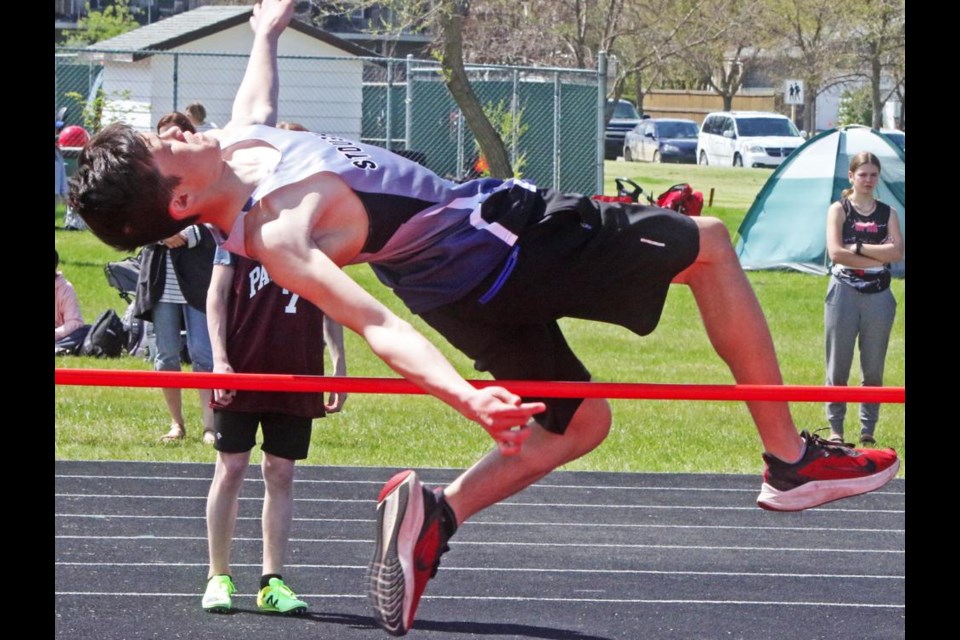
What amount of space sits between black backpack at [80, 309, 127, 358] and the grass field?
13 cm

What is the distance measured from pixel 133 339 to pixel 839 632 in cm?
708

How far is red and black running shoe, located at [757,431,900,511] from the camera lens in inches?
174

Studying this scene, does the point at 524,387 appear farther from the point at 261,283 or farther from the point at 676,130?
the point at 676,130

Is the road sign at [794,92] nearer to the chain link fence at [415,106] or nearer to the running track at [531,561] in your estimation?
the chain link fence at [415,106]

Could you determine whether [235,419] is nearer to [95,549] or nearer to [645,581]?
[95,549]

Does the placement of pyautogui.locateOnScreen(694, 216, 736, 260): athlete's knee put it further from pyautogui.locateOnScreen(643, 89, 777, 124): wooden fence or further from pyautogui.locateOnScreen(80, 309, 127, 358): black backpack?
pyautogui.locateOnScreen(643, 89, 777, 124): wooden fence

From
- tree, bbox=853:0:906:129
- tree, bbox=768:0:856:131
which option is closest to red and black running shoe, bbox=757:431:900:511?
tree, bbox=853:0:906:129

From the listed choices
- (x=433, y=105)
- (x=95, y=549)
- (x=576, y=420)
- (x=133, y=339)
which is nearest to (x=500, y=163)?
(x=433, y=105)

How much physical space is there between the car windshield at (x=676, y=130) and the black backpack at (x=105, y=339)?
25.5 metres

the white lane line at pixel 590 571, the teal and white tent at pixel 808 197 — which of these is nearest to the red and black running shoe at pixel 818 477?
the white lane line at pixel 590 571

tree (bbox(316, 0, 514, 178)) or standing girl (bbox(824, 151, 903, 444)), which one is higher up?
tree (bbox(316, 0, 514, 178))

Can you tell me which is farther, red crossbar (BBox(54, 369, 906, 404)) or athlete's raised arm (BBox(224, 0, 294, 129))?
athlete's raised arm (BBox(224, 0, 294, 129))

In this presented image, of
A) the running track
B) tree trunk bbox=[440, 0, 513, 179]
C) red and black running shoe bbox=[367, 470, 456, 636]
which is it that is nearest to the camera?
red and black running shoe bbox=[367, 470, 456, 636]
